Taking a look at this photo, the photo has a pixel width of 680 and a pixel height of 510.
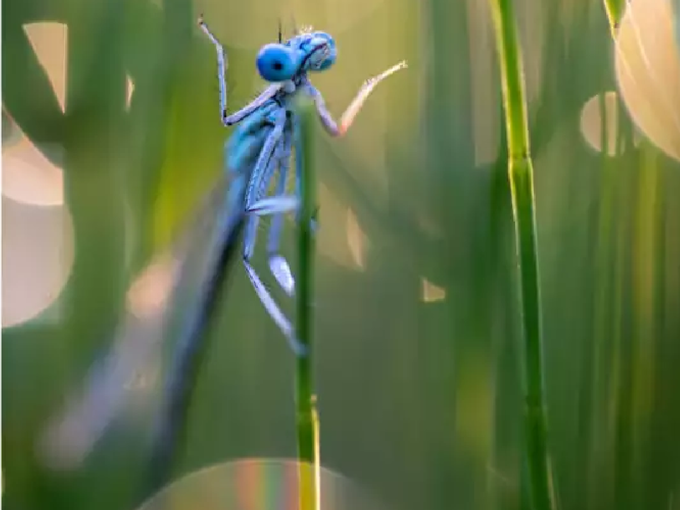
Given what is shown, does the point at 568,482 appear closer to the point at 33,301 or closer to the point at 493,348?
the point at 493,348

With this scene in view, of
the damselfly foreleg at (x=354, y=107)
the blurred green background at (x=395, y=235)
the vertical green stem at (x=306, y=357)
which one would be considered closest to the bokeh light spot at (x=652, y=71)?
the blurred green background at (x=395, y=235)

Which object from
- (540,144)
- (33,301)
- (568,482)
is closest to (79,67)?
(33,301)

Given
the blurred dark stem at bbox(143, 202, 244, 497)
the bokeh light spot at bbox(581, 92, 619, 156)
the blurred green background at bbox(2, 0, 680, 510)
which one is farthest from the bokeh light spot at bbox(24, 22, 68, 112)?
the bokeh light spot at bbox(581, 92, 619, 156)

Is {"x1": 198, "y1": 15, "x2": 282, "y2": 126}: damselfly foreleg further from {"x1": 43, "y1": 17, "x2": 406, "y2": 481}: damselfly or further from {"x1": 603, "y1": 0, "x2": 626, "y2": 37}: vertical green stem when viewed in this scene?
{"x1": 603, "y1": 0, "x2": 626, "y2": 37}: vertical green stem

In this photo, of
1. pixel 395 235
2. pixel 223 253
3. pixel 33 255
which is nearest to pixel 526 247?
pixel 395 235

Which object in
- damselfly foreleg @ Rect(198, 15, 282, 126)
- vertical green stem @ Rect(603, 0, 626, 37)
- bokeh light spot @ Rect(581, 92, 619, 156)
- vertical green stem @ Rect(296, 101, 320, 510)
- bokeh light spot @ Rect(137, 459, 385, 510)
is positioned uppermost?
vertical green stem @ Rect(603, 0, 626, 37)
